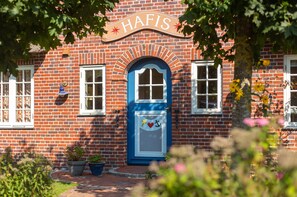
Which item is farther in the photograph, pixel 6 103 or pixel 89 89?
pixel 6 103

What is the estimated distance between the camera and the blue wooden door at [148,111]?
10.5m

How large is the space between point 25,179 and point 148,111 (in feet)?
15.7

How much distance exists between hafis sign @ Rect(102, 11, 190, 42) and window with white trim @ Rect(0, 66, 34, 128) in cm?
232

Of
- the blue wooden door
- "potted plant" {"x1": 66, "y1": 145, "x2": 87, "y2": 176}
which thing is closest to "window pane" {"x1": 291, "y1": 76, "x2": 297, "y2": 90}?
the blue wooden door

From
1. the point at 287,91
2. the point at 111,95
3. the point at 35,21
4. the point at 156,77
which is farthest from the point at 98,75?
the point at 35,21

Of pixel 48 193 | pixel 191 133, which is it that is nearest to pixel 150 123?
pixel 191 133

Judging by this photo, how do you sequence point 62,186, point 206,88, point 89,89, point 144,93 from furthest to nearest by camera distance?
1. point 89,89
2. point 144,93
3. point 206,88
4. point 62,186

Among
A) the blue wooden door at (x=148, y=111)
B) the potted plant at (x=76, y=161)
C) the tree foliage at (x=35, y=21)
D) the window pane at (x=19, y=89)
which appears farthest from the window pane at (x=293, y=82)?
the window pane at (x=19, y=89)

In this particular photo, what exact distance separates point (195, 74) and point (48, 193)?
4.71m

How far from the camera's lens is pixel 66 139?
36.1 ft

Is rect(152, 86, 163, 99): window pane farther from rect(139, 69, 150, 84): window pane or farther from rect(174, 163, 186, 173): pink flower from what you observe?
rect(174, 163, 186, 173): pink flower

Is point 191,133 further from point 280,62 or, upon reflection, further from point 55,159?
point 55,159

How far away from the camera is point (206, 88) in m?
10.0

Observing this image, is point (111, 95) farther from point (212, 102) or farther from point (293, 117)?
point (293, 117)
